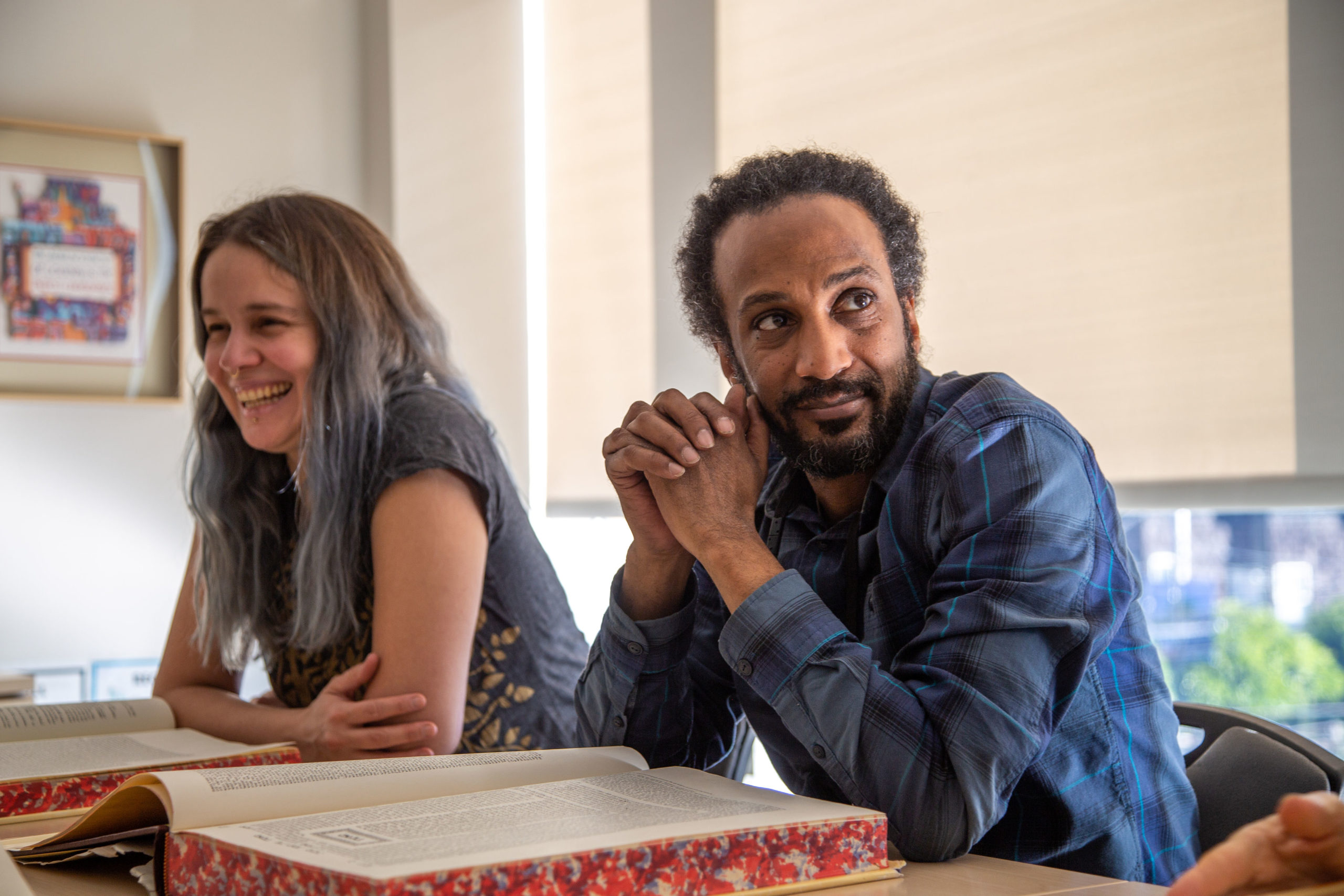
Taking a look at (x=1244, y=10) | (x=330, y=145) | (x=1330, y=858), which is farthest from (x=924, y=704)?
(x=330, y=145)

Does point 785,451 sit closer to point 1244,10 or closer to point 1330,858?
point 1330,858

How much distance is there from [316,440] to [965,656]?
1.05 m

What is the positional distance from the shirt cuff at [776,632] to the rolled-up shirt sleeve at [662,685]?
0.71ft

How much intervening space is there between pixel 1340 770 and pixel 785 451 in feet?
1.90

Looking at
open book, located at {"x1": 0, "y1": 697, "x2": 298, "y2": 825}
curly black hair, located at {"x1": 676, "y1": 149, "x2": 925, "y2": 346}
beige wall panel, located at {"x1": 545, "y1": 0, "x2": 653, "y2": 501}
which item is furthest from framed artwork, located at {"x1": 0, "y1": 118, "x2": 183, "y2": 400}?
curly black hair, located at {"x1": 676, "y1": 149, "x2": 925, "y2": 346}

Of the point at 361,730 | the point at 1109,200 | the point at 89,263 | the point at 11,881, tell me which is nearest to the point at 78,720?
the point at 361,730

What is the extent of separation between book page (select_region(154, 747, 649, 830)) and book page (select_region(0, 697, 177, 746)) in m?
0.65

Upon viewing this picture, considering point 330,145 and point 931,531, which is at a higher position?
point 330,145

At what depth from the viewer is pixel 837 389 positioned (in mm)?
1178

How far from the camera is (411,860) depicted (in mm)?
582

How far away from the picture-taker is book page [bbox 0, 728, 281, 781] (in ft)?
3.50

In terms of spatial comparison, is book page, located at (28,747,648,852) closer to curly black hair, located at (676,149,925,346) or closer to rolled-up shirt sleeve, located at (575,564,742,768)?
rolled-up shirt sleeve, located at (575,564,742,768)

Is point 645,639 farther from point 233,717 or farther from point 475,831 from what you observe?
point 233,717

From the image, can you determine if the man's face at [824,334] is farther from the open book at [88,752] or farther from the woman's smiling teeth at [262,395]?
the woman's smiling teeth at [262,395]
